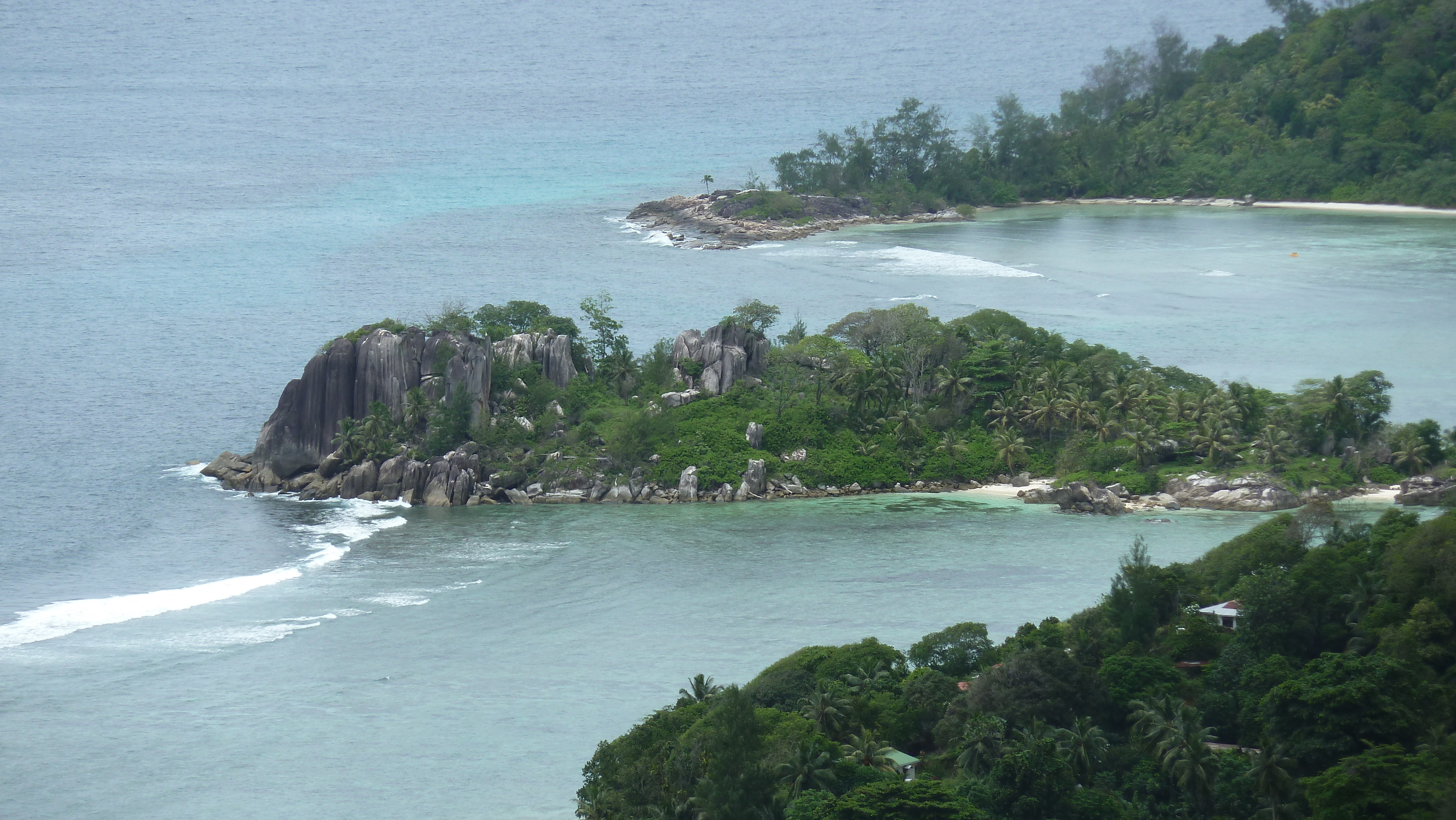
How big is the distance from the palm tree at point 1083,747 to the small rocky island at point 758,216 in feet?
306

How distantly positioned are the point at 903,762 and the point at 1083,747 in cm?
445

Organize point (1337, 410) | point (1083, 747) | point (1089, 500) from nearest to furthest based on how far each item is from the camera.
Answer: point (1083, 747)
point (1089, 500)
point (1337, 410)

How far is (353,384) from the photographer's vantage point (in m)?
67.6

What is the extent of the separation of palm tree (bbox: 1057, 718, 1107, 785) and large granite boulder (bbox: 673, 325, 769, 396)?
3530 centimetres

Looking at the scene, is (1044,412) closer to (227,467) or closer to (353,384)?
(353,384)

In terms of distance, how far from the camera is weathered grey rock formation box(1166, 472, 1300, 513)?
191 ft

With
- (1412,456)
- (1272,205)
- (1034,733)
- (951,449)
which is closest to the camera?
(1034,733)

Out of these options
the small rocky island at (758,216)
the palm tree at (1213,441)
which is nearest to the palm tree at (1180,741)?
the palm tree at (1213,441)

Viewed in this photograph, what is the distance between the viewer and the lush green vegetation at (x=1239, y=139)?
133 meters

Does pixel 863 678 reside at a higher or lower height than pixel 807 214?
lower

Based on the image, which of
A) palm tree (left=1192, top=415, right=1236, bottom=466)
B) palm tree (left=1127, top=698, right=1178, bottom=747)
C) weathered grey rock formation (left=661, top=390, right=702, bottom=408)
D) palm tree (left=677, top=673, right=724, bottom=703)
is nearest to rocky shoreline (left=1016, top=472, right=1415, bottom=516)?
palm tree (left=1192, top=415, right=1236, bottom=466)

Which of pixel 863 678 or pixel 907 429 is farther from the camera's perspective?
pixel 907 429

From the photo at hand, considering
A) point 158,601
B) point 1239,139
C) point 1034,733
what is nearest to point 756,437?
point 158,601

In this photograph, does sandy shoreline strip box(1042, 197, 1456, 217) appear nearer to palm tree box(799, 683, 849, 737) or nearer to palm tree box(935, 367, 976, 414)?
palm tree box(935, 367, 976, 414)
